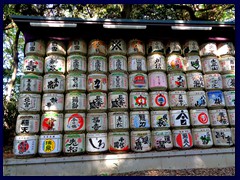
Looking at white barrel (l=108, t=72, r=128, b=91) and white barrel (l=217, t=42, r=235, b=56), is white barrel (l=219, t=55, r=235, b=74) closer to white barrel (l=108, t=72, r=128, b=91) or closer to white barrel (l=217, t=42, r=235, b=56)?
white barrel (l=217, t=42, r=235, b=56)

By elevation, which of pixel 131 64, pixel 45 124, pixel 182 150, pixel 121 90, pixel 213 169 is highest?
pixel 131 64

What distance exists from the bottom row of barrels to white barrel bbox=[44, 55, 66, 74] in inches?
61.3

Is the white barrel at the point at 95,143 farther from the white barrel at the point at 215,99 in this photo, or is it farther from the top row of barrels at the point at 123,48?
the white barrel at the point at 215,99

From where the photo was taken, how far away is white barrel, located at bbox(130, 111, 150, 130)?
4570 mm

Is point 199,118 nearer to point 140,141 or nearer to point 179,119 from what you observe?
point 179,119

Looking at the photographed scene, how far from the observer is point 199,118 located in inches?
187

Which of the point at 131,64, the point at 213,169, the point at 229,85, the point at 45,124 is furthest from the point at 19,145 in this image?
the point at 229,85

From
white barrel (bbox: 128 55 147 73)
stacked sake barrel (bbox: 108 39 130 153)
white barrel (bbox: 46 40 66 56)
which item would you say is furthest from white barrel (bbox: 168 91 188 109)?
white barrel (bbox: 46 40 66 56)

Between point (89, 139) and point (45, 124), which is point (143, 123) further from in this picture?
point (45, 124)

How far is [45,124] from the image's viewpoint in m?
4.42

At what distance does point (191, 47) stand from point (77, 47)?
3042 mm

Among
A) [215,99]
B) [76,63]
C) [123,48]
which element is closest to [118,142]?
[76,63]

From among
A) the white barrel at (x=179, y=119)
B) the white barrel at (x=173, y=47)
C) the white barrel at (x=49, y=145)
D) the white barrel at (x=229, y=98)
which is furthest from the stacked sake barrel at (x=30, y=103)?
the white barrel at (x=229, y=98)

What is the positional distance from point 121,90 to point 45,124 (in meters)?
1.95
